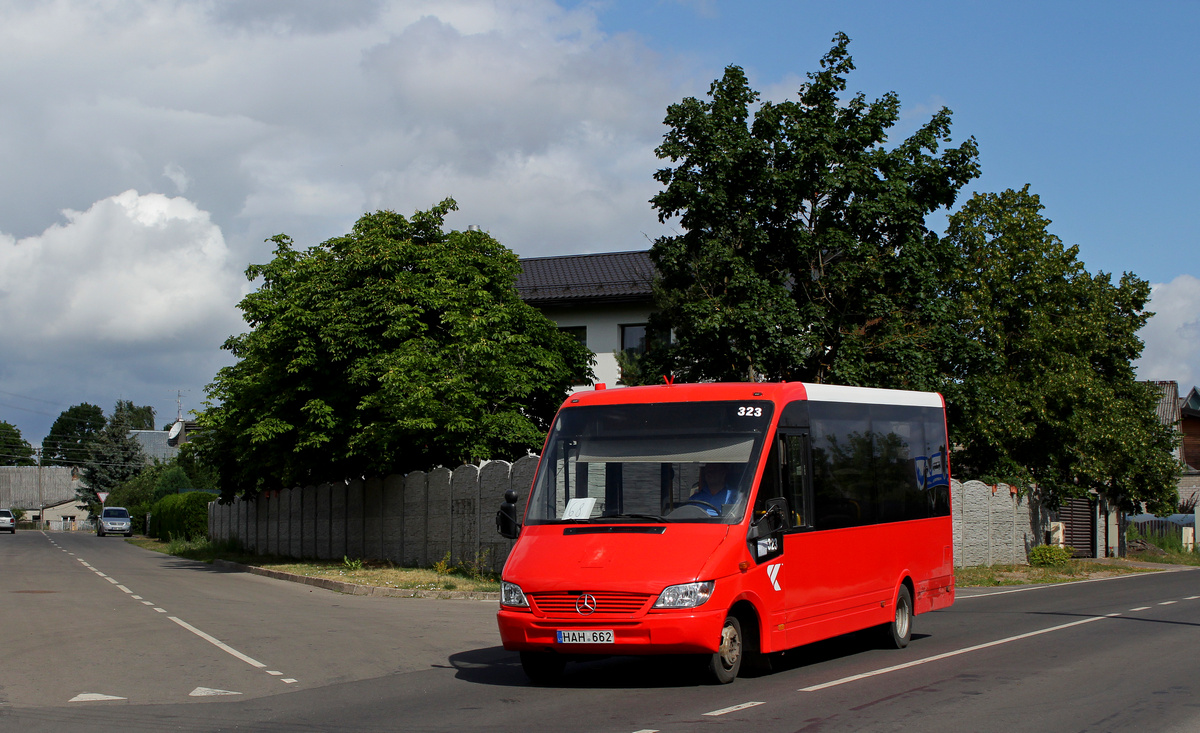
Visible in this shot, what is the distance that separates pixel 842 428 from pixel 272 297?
2362 centimetres

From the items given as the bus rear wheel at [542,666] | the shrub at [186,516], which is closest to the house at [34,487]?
the shrub at [186,516]

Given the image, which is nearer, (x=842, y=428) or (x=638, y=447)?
(x=638, y=447)

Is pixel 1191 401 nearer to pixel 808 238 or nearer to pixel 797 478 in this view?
pixel 808 238

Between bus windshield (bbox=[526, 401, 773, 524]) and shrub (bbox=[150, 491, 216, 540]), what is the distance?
46.7 meters

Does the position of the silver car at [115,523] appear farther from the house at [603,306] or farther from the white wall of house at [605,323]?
the white wall of house at [605,323]

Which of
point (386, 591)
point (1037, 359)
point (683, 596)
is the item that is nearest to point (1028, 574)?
point (1037, 359)

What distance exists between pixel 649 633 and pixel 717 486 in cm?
160

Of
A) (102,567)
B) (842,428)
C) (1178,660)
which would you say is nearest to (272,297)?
(102,567)

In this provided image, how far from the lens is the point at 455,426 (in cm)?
2431

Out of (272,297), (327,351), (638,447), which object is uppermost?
(272,297)

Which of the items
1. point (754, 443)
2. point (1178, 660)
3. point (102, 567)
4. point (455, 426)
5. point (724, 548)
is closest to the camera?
point (724, 548)

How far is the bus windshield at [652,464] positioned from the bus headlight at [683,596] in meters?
0.81

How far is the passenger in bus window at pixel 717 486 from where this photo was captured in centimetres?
973

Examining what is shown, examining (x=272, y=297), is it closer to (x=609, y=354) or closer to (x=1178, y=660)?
(x=609, y=354)
